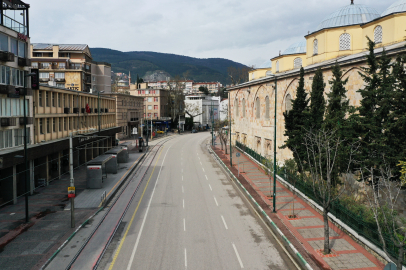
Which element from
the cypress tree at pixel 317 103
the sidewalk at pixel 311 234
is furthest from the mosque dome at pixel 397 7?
the sidewalk at pixel 311 234

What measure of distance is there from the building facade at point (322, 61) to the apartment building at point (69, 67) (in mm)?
37598

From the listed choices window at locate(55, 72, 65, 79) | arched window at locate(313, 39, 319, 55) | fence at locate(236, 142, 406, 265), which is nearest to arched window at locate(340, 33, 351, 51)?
arched window at locate(313, 39, 319, 55)

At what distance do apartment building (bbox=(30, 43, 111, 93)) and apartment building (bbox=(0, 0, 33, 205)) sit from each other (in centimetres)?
4229

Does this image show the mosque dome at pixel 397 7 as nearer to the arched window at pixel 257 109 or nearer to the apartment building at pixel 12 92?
the arched window at pixel 257 109

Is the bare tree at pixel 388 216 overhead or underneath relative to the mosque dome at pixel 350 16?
underneath

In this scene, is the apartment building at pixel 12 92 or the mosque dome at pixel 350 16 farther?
the mosque dome at pixel 350 16

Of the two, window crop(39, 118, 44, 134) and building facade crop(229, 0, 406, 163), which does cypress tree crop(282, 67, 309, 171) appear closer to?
building facade crop(229, 0, 406, 163)

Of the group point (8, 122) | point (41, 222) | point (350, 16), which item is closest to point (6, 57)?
point (8, 122)

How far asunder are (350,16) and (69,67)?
5886 centimetres

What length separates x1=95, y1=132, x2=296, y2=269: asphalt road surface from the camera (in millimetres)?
15453

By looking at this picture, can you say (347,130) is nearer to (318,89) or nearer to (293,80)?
(318,89)

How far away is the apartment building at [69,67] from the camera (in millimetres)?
70938

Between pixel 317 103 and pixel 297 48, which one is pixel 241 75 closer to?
pixel 297 48

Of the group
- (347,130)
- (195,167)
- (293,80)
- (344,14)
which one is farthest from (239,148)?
(347,130)
